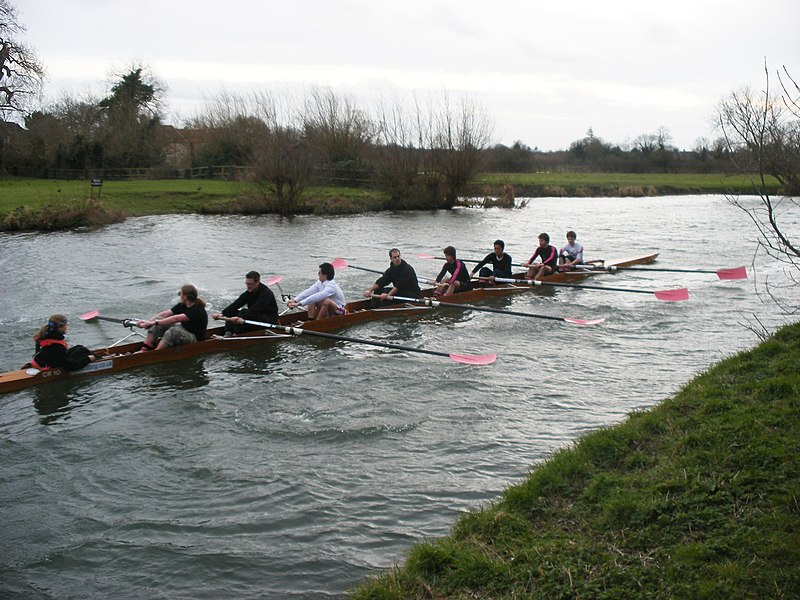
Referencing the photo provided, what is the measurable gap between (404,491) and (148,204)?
3379 centimetres

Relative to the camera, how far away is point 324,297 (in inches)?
532

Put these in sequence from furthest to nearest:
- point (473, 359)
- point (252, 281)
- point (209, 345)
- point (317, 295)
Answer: point (317, 295) → point (252, 281) → point (209, 345) → point (473, 359)

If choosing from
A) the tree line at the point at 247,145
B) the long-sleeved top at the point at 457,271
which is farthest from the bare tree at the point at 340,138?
the long-sleeved top at the point at 457,271

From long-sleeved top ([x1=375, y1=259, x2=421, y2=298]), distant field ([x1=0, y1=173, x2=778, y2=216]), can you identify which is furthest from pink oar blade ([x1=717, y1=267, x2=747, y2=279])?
distant field ([x1=0, y1=173, x2=778, y2=216])

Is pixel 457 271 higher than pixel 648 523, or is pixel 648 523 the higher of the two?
pixel 457 271

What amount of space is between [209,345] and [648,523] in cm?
882

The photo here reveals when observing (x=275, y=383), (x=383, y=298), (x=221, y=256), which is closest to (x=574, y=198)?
(x=221, y=256)

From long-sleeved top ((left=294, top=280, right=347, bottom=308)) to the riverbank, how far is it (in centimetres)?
1668

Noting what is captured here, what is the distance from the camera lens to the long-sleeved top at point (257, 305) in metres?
12.4

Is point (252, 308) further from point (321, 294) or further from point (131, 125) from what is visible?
point (131, 125)

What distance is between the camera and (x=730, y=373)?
8.26m

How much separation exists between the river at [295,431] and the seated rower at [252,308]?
0.51 m

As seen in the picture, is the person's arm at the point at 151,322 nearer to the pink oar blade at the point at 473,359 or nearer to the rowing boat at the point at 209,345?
the rowing boat at the point at 209,345

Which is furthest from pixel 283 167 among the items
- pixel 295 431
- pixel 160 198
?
pixel 295 431
